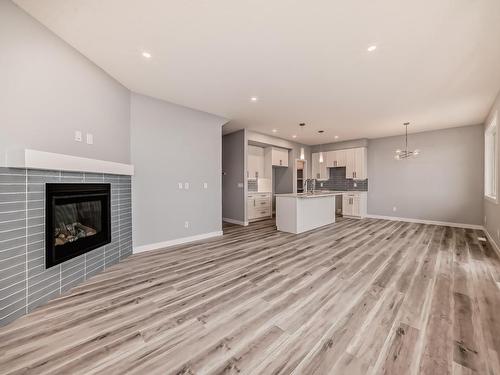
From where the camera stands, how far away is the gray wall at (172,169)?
3877 mm

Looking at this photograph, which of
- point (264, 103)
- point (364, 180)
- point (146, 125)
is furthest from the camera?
point (364, 180)

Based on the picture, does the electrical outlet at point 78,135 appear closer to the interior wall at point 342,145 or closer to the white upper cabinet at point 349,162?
the white upper cabinet at point 349,162

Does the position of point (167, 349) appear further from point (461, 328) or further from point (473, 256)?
point (473, 256)

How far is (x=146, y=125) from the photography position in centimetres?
393

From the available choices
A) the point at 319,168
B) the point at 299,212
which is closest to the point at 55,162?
the point at 299,212

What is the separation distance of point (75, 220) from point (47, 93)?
1494mm

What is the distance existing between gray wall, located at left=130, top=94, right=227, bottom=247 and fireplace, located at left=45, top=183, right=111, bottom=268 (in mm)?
711

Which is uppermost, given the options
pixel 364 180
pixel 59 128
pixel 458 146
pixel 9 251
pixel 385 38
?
pixel 385 38

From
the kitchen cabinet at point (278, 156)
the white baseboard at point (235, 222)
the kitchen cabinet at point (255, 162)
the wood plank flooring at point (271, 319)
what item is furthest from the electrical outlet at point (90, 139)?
the kitchen cabinet at point (278, 156)

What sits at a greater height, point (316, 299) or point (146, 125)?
point (146, 125)

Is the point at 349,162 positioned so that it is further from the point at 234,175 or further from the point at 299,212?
the point at 234,175

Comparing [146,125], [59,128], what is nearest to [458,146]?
[146,125]

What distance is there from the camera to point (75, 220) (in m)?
2.72

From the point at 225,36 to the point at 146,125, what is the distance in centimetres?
234
